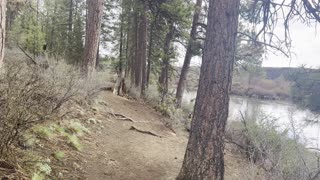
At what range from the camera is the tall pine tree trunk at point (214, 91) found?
4000 mm

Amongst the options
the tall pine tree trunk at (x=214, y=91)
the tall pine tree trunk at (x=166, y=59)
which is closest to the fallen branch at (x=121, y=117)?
the tall pine tree trunk at (x=166, y=59)

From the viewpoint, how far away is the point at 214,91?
13.1 feet

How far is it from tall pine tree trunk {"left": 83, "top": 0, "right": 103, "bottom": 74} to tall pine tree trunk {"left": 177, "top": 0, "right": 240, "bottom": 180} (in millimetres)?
5442

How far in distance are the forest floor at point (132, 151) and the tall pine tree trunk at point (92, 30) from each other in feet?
4.36

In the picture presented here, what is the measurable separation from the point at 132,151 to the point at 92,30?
4822mm

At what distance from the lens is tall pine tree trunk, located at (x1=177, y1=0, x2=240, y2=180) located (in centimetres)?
400

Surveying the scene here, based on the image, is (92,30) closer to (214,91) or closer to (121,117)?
(121,117)

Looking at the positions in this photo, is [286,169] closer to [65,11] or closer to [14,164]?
[14,164]

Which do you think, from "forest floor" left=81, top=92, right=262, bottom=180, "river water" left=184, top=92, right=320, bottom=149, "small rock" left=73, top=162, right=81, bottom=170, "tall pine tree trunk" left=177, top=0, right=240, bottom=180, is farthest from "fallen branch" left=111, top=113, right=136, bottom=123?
"tall pine tree trunk" left=177, top=0, right=240, bottom=180

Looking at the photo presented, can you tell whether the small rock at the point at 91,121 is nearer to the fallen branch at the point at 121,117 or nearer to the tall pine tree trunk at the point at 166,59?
the fallen branch at the point at 121,117

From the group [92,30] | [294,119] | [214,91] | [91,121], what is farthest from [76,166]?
[294,119]

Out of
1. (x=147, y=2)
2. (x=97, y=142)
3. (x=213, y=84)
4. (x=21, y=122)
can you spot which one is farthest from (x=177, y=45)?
(x=21, y=122)

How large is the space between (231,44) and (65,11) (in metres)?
21.5

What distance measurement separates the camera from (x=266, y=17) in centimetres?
482
